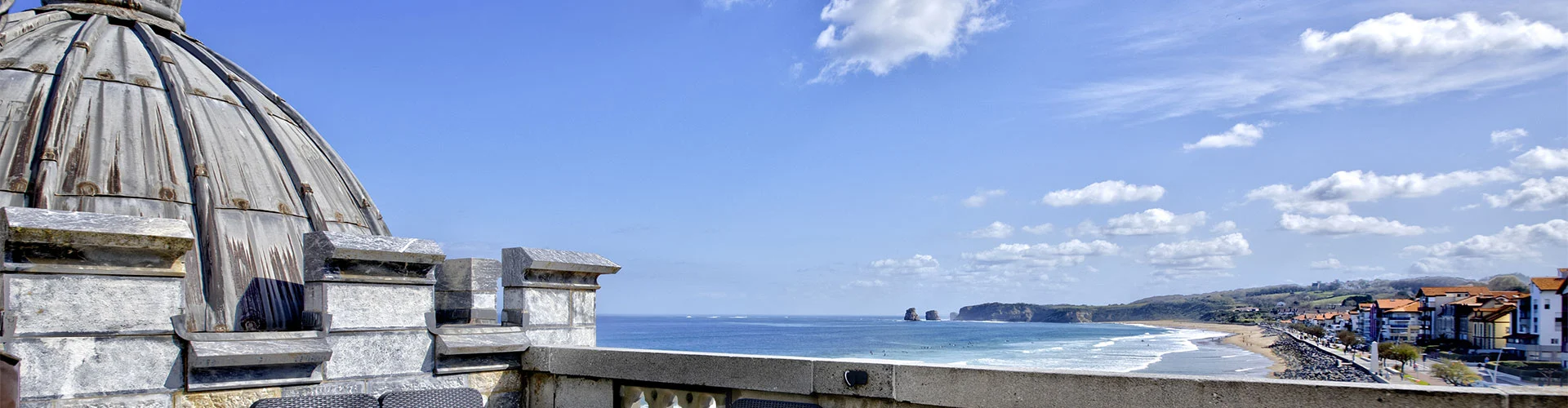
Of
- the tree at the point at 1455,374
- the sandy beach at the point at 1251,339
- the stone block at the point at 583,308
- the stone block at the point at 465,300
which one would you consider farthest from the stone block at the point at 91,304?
the sandy beach at the point at 1251,339

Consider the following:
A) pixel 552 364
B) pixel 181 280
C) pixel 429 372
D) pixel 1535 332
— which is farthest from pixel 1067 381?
pixel 1535 332

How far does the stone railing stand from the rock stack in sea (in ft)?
186

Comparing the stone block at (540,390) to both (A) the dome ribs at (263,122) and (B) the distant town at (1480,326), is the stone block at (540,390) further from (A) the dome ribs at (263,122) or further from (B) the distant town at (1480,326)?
(B) the distant town at (1480,326)

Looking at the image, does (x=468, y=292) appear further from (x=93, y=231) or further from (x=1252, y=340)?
(x=1252, y=340)

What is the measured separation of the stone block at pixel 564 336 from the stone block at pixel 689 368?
795 mm

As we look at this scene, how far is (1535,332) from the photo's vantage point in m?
87.2

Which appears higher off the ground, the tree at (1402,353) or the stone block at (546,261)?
the stone block at (546,261)

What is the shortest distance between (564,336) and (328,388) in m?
2.52

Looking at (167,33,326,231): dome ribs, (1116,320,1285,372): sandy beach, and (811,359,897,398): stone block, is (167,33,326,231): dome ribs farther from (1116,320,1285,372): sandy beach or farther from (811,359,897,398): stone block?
(1116,320,1285,372): sandy beach

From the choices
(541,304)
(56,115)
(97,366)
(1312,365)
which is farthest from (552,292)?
(1312,365)

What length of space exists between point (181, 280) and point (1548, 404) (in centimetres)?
737

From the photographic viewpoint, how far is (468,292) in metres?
8.97

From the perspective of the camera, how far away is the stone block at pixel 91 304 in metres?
5.16

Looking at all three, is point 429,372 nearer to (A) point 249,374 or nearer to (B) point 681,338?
(A) point 249,374
